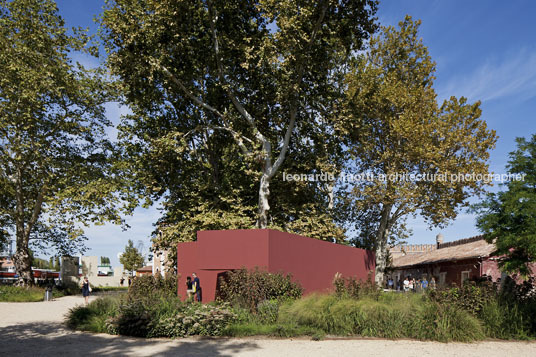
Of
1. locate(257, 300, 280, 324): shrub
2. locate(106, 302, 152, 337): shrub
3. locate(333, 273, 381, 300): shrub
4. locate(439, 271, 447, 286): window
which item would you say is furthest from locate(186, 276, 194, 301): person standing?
locate(439, 271, 447, 286): window

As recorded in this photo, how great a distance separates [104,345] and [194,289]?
681cm

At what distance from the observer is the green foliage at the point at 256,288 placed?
1332 centimetres

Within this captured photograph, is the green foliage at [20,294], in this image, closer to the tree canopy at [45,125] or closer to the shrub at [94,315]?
the tree canopy at [45,125]

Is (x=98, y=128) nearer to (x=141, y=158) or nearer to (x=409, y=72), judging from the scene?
(x=141, y=158)

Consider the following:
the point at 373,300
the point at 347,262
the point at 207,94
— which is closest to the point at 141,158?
the point at 207,94

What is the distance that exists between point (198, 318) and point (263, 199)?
932cm

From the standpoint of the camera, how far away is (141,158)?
24.1 m

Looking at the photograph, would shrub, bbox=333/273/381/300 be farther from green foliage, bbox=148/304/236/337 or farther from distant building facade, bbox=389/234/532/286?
distant building facade, bbox=389/234/532/286

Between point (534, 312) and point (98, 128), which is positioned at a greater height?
point (98, 128)

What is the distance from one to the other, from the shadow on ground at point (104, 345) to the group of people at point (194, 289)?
4.87 m

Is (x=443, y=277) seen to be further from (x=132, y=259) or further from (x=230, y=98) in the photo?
(x=132, y=259)

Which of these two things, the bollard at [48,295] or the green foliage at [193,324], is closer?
the green foliage at [193,324]

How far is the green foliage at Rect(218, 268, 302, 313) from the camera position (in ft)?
43.7

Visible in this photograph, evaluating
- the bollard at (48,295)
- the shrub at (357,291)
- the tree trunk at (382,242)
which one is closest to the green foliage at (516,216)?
the shrub at (357,291)
